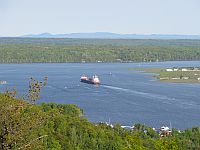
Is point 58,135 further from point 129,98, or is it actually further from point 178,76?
point 178,76

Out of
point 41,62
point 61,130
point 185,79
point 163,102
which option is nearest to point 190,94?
point 163,102

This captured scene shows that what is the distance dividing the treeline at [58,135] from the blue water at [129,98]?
5.92 m

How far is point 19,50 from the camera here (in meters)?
80.2

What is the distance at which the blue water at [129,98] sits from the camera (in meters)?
26.4

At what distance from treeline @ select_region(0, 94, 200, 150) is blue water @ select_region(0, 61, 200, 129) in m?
5.92

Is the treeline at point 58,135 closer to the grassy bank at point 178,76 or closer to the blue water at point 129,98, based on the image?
the blue water at point 129,98

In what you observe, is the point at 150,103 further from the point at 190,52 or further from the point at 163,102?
the point at 190,52

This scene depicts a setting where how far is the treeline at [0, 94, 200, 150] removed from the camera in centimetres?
727

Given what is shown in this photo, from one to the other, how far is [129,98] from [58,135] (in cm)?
1872

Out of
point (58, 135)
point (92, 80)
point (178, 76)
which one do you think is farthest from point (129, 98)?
point (58, 135)

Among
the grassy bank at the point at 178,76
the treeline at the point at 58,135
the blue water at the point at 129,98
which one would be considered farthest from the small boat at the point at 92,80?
the treeline at the point at 58,135

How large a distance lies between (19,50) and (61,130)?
65269 millimetres

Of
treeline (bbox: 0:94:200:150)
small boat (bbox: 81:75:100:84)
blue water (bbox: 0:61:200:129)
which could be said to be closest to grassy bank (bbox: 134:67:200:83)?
blue water (bbox: 0:61:200:129)

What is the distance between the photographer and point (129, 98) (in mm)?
33688
